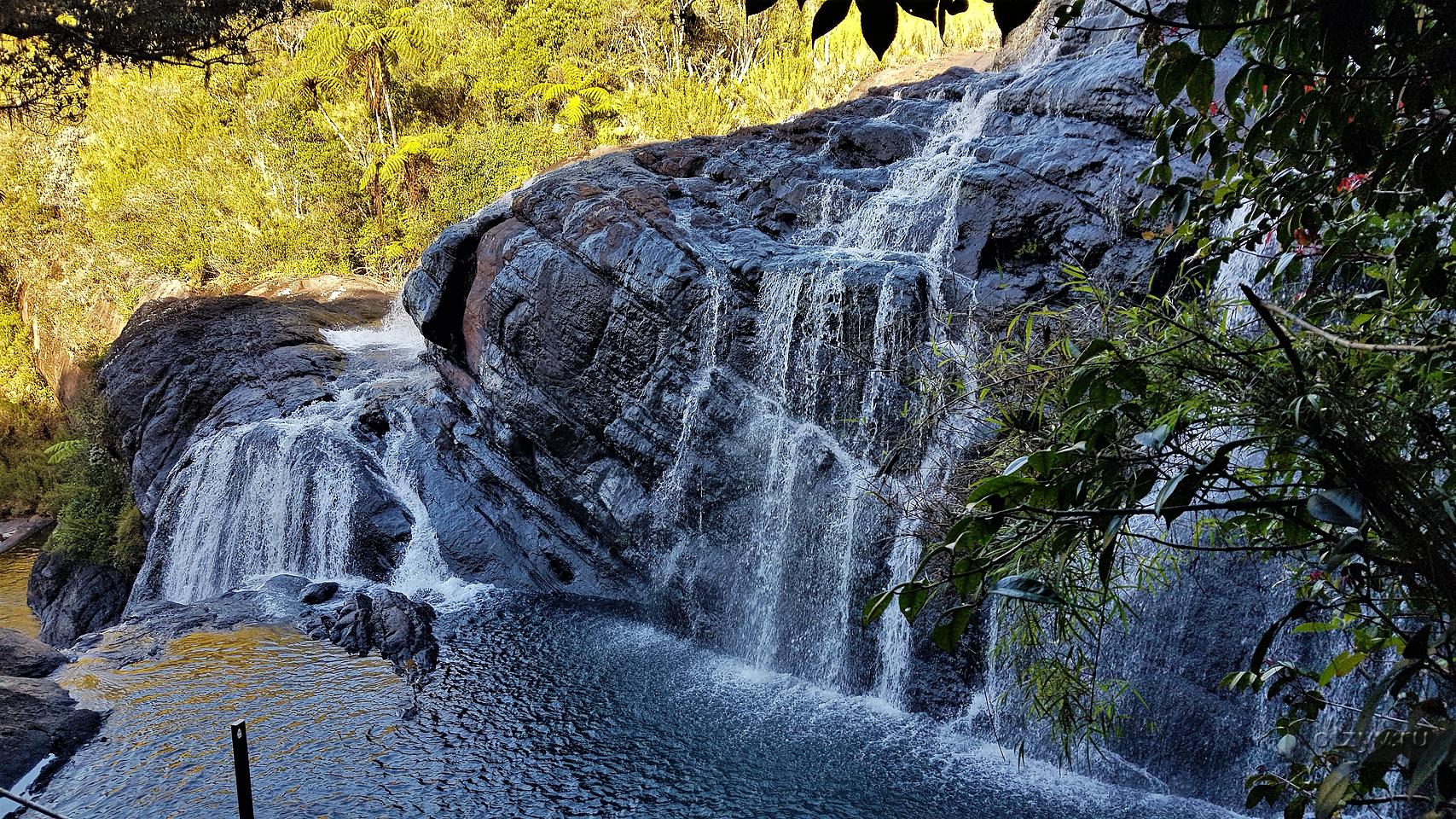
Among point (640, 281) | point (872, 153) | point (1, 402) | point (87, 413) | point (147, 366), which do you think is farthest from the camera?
point (1, 402)

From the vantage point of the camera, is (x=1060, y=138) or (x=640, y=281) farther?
(x=640, y=281)

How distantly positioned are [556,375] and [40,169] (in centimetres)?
1763

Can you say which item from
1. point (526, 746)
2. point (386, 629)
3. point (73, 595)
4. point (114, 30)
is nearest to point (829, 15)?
point (526, 746)

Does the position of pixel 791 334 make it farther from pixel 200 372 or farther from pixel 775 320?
pixel 200 372

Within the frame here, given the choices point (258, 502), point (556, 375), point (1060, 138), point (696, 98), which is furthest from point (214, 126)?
point (1060, 138)

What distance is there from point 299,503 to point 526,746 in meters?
6.22

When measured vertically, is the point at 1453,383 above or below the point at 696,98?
A: below

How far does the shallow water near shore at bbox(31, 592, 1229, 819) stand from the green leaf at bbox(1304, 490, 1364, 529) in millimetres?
5314

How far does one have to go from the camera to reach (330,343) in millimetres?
14375

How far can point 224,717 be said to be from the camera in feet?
22.4

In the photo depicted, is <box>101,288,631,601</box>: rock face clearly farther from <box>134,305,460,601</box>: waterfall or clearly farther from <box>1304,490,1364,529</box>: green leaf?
<box>1304,490,1364,529</box>: green leaf

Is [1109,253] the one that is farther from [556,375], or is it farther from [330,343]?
[330,343]

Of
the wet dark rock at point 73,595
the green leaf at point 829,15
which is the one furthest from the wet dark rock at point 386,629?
the green leaf at point 829,15

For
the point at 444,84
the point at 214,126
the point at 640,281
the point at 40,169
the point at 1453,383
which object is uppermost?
the point at 444,84
